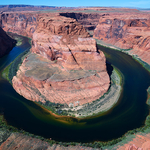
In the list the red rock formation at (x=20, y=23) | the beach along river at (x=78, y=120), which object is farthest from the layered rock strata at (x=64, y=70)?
the red rock formation at (x=20, y=23)

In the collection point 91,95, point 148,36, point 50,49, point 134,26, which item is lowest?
point 91,95

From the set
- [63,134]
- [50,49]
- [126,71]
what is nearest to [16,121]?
[63,134]

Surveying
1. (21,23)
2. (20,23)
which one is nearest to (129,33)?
(21,23)

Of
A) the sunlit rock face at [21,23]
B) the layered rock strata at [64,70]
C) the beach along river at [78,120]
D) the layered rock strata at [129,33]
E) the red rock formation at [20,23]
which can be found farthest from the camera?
the red rock formation at [20,23]

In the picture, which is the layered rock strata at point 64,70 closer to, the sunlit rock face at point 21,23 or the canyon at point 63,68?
the canyon at point 63,68

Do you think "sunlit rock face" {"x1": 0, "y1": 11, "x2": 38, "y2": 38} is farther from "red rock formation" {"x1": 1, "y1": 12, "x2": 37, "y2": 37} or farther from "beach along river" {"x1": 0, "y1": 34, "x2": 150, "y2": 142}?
"beach along river" {"x1": 0, "y1": 34, "x2": 150, "y2": 142}

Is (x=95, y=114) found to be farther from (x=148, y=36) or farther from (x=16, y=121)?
(x=148, y=36)

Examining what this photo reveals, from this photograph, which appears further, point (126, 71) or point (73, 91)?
point (126, 71)
